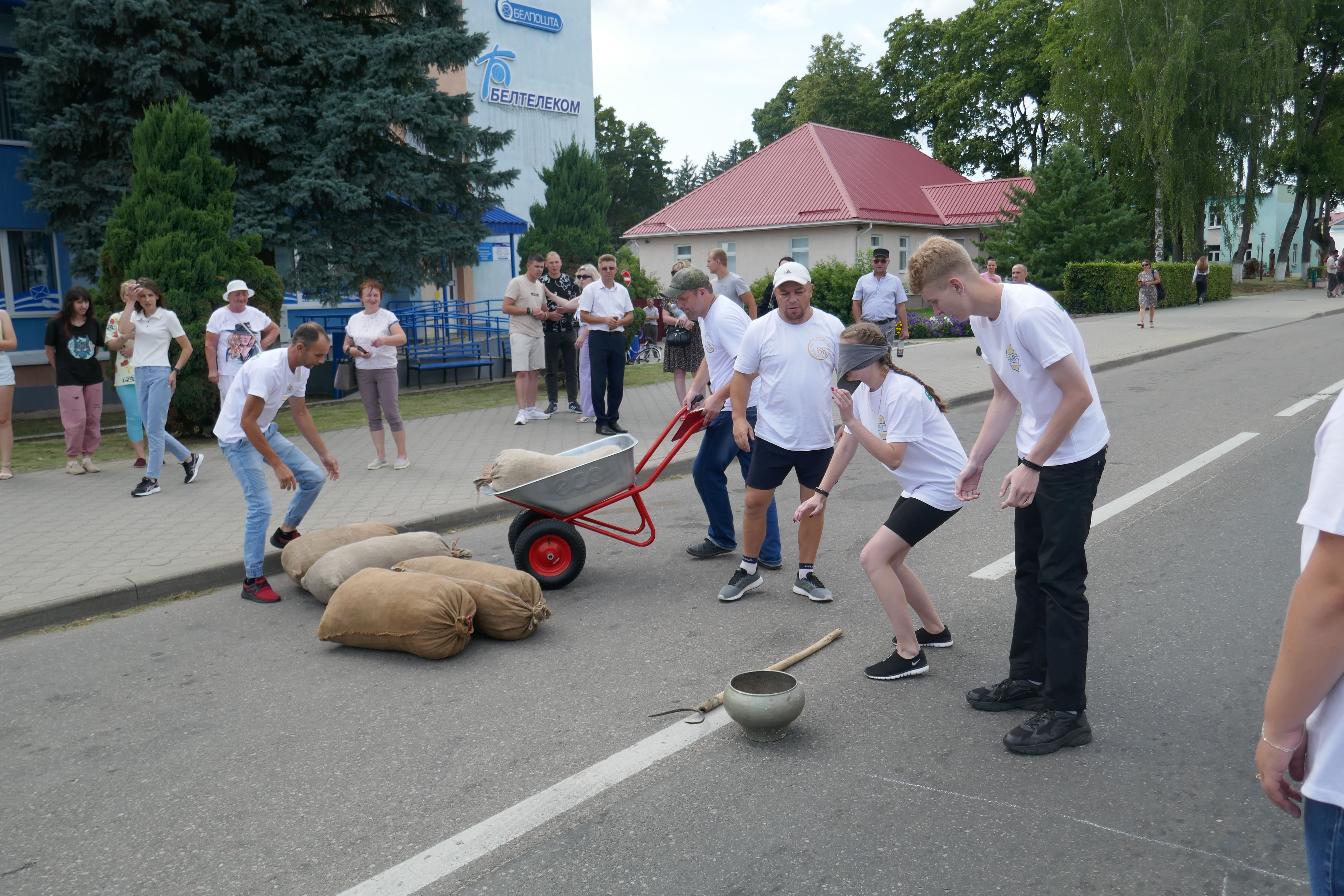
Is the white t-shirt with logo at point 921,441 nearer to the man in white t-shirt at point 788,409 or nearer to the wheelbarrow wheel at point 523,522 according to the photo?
the man in white t-shirt at point 788,409

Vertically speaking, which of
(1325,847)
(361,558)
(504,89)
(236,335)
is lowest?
(361,558)

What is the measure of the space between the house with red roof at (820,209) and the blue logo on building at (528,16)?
8710 mm

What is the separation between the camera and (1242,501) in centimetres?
774

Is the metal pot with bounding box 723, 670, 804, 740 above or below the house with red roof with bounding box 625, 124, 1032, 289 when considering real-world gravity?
below

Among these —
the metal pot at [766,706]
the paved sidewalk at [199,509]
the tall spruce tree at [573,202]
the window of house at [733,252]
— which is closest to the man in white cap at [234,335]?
the paved sidewalk at [199,509]

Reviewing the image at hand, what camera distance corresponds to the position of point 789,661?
185 inches

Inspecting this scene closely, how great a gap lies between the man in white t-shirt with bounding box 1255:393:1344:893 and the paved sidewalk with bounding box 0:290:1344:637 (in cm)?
625

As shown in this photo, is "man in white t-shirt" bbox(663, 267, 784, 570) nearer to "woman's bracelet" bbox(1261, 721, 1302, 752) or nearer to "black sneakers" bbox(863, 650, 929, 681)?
"black sneakers" bbox(863, 650, 929, 681)

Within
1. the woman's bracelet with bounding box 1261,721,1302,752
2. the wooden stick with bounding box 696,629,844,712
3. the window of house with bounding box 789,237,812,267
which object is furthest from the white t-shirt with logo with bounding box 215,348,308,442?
Answer: the window of house with bounding box 789,237,812,267

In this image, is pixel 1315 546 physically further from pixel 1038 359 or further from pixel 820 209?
pixel 820 209

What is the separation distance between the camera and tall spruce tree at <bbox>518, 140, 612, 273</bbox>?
21.6 metres

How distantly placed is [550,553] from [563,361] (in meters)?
7.19

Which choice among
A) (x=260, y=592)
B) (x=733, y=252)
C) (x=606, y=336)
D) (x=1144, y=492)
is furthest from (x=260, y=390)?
(x=733, y=252)

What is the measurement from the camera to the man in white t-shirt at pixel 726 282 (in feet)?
35.9
